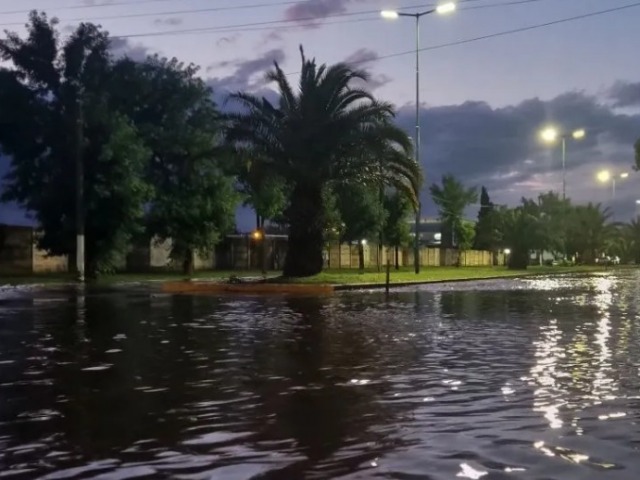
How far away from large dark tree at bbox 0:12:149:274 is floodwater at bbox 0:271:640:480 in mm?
25430

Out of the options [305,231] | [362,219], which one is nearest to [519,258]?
[362,219]

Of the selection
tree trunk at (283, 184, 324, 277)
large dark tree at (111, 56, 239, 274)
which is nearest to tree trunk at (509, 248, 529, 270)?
large dark tree at (111, 56, 239, 274)

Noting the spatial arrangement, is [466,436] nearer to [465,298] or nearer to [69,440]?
[69,440]

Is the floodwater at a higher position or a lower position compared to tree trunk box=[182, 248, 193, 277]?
lower

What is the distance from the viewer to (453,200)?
A: 308ft

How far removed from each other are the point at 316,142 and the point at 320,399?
89.5 feet

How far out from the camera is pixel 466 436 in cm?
718

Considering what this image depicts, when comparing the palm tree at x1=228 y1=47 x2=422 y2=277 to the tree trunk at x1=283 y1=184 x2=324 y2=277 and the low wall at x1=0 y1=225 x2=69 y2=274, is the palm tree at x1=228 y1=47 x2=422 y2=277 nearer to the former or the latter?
the tree trunk at x1=283 y1=184 x2=324 y2=277

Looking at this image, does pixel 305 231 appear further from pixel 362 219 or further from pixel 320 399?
pixel 362 219

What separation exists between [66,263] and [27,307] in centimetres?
2892

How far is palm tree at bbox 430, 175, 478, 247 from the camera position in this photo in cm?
9356

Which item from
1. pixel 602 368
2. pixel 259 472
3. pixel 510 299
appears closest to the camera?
pixel 259 472

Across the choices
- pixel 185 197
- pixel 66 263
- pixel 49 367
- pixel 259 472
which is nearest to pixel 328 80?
pixel 185 197

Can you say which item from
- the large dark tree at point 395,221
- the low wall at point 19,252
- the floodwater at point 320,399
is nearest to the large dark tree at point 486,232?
the large dark tree at point 395,221
